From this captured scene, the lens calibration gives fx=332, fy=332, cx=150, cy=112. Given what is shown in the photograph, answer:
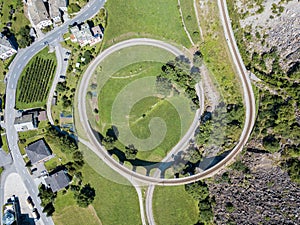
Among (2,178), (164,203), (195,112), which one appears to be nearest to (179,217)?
(164,203)

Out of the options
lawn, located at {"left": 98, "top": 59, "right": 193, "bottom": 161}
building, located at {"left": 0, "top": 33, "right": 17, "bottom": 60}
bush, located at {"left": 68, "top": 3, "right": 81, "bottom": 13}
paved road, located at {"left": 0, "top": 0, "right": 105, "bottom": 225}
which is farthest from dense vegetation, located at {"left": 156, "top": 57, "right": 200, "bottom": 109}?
building, located at {"left": 0, "top": 33, "right": 17, "bottom": 60}

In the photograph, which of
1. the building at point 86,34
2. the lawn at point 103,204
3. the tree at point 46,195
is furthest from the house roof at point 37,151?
the building at point 86,34

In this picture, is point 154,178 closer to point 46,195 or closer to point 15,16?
point 46,195

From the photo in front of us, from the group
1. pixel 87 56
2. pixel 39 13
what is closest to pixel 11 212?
pixel 87 56

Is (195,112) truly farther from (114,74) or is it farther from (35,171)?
(35,171)

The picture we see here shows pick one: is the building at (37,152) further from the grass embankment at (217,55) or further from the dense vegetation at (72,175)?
the grass embankment at (217,55)

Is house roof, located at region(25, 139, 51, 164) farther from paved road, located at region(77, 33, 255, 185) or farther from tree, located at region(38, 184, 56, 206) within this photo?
paved road, located at region(77, 33, 255, 185)
